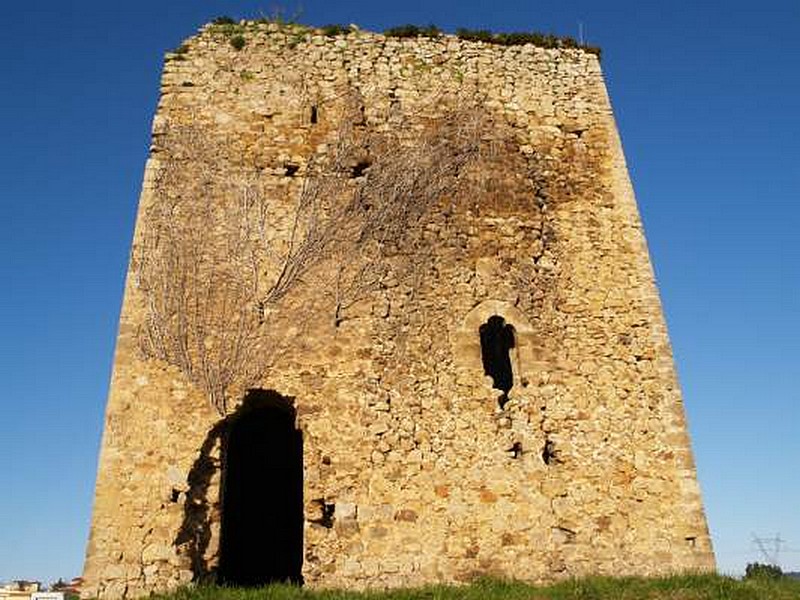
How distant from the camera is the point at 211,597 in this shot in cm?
724

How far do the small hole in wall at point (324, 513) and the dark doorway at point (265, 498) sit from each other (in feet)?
8.23

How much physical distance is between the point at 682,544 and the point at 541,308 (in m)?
3.20

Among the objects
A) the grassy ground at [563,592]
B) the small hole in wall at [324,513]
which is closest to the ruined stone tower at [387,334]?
the small hole in wall at [324,513]

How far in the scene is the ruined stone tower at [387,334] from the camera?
809 centimetres

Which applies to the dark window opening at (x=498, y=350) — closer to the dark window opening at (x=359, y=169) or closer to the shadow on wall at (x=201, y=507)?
the dark window opening at (x=359, y=169)

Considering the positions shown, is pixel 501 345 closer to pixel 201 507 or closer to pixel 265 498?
pixel 201 507

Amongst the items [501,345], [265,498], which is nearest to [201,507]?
[265,498]

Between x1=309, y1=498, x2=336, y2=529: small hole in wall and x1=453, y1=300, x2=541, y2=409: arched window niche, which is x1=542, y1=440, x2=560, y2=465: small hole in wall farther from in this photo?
x1=309, y1=498, x2=336, y2=529: small hole in wall

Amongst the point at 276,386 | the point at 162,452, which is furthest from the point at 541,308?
the point at 162,452

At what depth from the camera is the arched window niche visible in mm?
8914

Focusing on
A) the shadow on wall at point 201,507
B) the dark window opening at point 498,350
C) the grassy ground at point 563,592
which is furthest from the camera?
the dark window opening at point 498,350

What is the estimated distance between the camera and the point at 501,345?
9672 millimetres

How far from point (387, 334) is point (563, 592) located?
3494 mm

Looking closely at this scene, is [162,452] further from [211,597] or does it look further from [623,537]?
[623,537]
